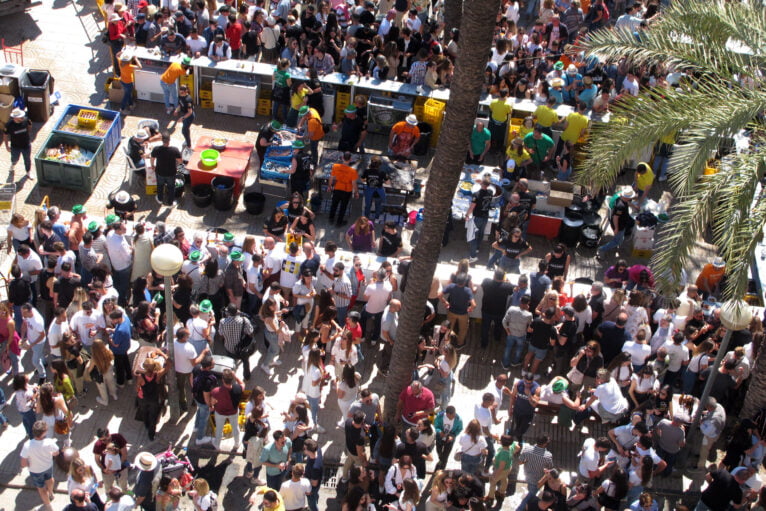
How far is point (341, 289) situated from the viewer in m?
15.1

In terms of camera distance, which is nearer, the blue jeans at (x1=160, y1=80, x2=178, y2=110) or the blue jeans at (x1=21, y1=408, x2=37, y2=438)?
the blue jeans at (x1=21, y1=408, x2=37, y2=438)

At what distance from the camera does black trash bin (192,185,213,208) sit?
1819 centimetres

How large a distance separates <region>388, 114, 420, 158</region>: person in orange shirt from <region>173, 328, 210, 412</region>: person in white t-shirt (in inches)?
283

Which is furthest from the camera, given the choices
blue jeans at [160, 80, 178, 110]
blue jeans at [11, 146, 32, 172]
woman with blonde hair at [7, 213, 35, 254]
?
blue jeans at [160, 80, 178, 110]

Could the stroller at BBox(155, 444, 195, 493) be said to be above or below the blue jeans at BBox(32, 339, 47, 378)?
above

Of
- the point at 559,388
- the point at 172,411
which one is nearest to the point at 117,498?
the point at 172,411

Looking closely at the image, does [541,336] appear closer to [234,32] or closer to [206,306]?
[206,306]

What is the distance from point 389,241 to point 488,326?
222 centimetres

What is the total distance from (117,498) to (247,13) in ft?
46.5

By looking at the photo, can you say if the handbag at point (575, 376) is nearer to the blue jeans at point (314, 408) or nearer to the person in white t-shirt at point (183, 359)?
the blue jeans at point (314, 408)

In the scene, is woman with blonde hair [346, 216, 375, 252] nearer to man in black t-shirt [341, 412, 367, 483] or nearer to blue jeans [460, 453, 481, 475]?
man in black t-shirt [341, 412, 367, 483]

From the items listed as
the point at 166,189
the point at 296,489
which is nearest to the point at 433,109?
the point at 166,189

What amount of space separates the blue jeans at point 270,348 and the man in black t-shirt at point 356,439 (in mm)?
2463

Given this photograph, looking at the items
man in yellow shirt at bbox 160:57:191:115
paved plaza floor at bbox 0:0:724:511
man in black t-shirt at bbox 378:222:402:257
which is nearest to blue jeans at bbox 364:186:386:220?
paved plaza floor at bbox 0:0:724:511
